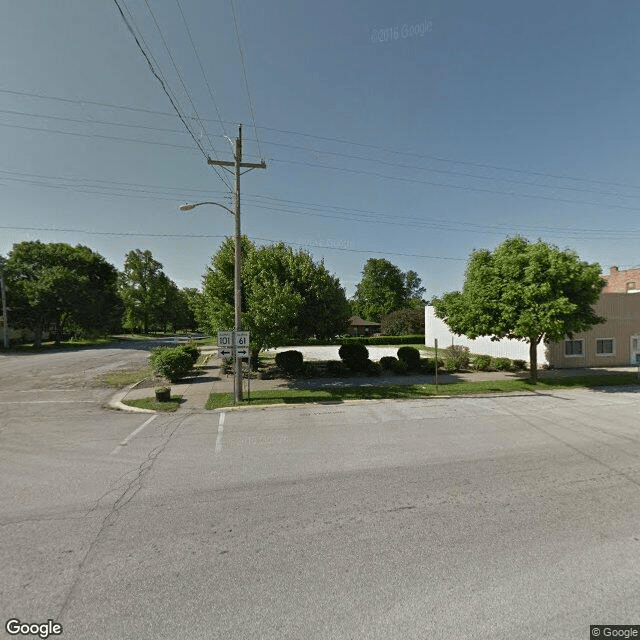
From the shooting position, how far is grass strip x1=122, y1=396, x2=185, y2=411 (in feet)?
34.0

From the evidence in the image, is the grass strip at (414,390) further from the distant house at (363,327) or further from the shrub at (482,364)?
the distant house at (363,327)

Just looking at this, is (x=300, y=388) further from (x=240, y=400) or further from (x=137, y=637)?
(x=137, y=637)

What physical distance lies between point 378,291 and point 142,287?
1669 inches

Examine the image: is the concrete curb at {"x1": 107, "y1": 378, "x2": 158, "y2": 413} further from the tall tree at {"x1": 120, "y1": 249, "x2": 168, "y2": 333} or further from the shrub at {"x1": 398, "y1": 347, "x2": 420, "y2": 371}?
the tall tree at {"x1": 120, "y1": 249, "x2": 168, "y2": 333}

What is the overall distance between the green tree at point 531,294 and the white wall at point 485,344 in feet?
15.1

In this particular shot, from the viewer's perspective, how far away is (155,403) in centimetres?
1089

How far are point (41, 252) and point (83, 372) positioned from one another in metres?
28.3

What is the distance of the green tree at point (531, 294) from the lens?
41.4ft

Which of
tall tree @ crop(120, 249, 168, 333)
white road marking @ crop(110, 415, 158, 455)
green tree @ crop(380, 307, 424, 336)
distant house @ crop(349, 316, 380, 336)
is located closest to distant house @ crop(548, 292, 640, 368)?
white road marking @ crop(110, 415, 158, 455)

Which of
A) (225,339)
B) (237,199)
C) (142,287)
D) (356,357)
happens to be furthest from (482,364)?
(142,287)

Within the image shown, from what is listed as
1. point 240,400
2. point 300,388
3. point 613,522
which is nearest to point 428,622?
point 613,522

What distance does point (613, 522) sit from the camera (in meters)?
4.00

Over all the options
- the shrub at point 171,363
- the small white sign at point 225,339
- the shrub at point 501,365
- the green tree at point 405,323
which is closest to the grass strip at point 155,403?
the small white sign at point 225,339

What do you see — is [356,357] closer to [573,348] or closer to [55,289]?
[573,348]
